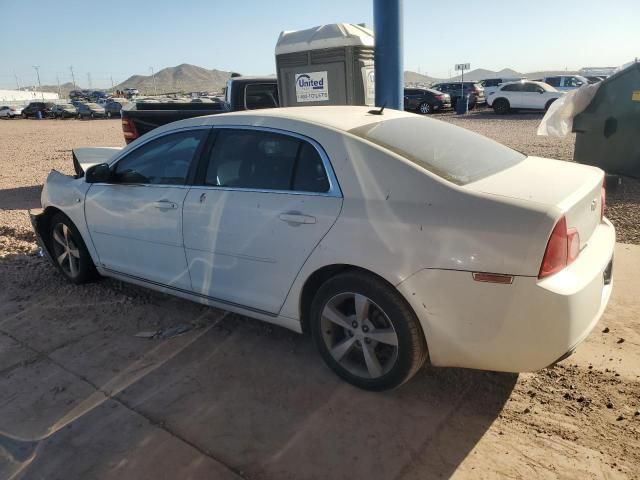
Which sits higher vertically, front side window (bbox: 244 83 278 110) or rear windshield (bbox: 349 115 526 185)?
front side window (bbox: 244 83 278 110)

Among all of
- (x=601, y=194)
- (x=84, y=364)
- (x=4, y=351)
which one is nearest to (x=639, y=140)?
(x=601, y=194)

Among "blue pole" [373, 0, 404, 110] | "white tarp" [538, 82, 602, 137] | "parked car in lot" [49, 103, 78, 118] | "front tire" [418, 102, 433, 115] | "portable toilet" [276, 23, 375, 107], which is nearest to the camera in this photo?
"blue pole" [373, 0, 404, 110]

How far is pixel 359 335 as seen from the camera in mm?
2914

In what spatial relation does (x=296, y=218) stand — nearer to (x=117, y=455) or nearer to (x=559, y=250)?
(x=559, y=250)

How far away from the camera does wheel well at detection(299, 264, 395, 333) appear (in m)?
2.84

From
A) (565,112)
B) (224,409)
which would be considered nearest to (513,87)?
(565,112)

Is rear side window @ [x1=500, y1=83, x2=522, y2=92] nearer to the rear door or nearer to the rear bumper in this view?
the rear door

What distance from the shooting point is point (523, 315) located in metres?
2.37

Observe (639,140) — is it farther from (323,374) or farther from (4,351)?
(4,351)

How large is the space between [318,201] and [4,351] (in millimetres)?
2569

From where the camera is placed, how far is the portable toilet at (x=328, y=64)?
19.2 ft

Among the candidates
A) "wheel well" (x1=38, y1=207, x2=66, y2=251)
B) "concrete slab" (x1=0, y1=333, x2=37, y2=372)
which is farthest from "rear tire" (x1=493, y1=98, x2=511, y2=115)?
"concrete slab" (x1=0, y1=333, x2=37, y2=372)

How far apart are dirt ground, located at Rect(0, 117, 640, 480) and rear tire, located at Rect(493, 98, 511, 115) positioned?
921 inches

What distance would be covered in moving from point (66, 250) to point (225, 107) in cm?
511
